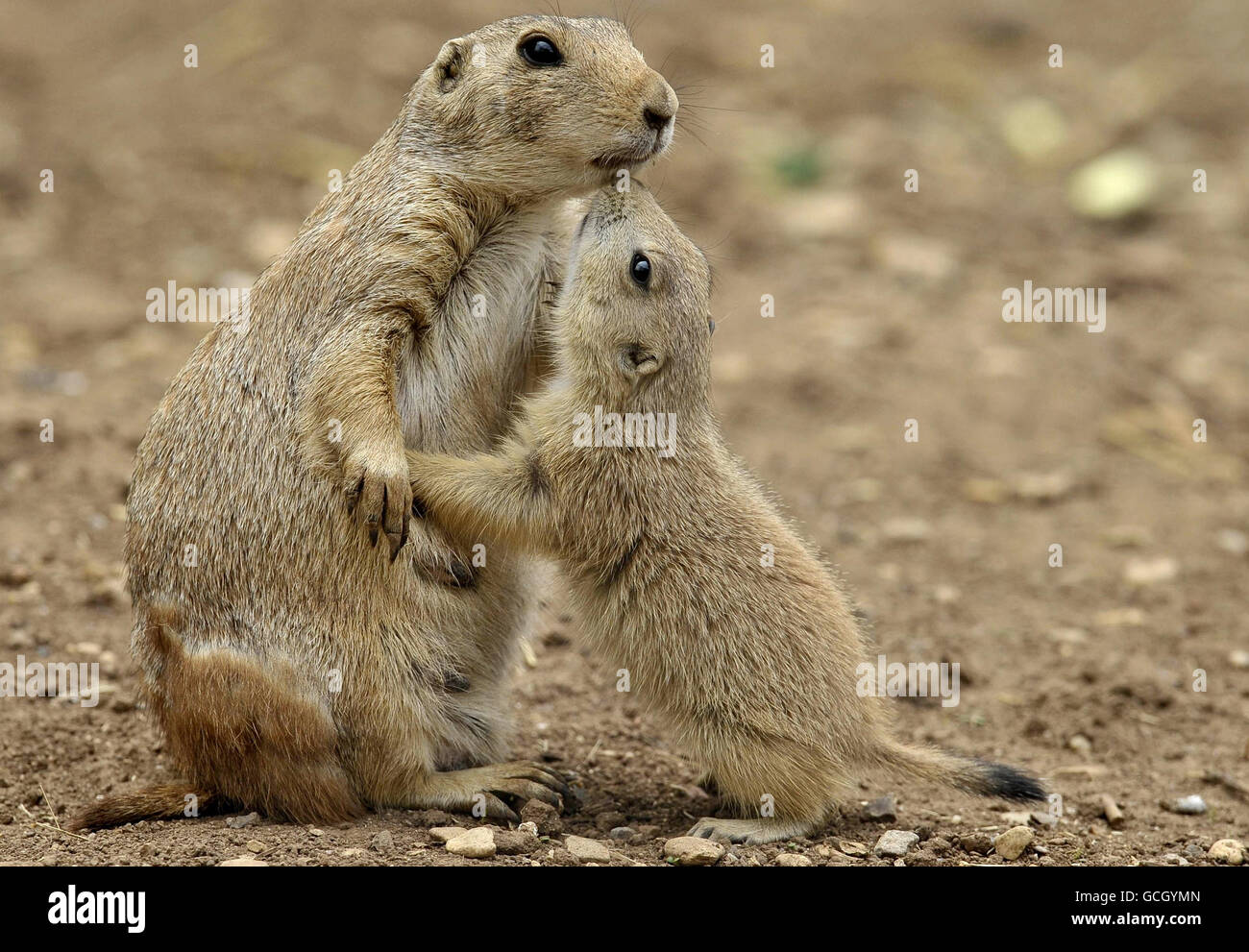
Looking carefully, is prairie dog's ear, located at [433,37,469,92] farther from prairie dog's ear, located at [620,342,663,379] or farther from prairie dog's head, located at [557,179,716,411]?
prairie dog's ear, located at [620,342,663,379]

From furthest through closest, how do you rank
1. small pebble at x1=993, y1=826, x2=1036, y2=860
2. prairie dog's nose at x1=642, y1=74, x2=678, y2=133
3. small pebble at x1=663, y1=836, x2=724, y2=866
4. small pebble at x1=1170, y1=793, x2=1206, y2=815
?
small pebble at x1=1170, y1=793, x2=1206, y2=815 → small pebble at x1=993, y1=826, x2=1036, y2=860 → prairie dog's nose at x1=642, y1=74, x2=678, y2=133 → small pebble at x1=663, y1=836, x2=724, y2=866

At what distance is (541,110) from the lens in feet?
16.5

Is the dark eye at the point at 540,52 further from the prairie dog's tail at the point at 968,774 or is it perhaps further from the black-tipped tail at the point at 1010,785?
the black-tipped tail at the point at 1010,785

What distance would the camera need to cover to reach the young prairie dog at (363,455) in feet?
16.4

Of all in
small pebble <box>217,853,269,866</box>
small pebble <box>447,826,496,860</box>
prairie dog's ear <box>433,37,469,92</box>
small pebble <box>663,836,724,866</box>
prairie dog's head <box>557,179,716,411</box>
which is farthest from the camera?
prairie dog's ear <box>433,37,469,92</box>

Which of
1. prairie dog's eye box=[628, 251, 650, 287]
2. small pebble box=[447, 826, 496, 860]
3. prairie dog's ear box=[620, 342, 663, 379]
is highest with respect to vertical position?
prairie dog's eye box=[628, 251, 650, 287]

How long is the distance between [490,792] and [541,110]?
7.83ft

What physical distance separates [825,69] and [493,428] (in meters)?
10.4

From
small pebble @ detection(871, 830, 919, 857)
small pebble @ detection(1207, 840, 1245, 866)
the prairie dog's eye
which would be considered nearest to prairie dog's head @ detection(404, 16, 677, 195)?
the prairie dog's eye

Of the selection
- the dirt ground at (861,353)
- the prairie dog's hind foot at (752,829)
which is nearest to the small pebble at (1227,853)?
the dirt ground at (861,353)

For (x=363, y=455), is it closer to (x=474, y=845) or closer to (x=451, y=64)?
(x=474, y=845)

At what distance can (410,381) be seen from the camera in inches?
205

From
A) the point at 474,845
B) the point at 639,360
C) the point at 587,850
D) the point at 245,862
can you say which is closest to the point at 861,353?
the point at 639,360

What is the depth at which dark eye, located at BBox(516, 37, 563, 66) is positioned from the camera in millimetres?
5094
